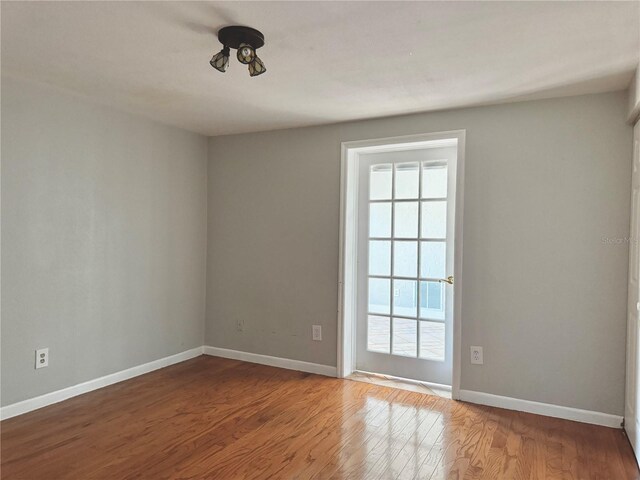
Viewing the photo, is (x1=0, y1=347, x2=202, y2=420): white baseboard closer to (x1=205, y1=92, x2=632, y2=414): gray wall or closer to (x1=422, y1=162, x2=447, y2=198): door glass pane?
(x1=205, y1=92, x2=632, y2=414): gray wall

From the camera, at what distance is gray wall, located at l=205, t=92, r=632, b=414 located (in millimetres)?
2854

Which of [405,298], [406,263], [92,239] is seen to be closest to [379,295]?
[405,298]

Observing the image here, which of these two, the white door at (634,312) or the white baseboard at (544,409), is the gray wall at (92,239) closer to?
the white baseboard at (544,409)

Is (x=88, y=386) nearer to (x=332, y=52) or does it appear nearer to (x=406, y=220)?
(x=406, y=220)

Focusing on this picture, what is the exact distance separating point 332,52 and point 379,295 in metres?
2.15

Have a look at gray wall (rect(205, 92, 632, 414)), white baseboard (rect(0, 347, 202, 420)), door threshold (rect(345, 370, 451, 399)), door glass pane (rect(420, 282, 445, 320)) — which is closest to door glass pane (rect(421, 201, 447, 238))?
gray wall (rect(205, 92, 632, 414))

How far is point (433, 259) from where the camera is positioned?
357 centimetres

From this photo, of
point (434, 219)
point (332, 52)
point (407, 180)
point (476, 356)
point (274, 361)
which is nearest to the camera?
point (332, 52)

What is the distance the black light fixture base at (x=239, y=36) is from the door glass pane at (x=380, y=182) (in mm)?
1866

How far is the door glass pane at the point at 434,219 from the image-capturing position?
11.6 ft

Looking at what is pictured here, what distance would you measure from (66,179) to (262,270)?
5.82ft

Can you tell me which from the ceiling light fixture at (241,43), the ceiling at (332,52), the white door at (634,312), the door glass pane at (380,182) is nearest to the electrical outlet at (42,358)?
the ceiling at (332,52)

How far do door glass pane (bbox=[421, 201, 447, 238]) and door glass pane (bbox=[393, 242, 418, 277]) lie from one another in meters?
0.15

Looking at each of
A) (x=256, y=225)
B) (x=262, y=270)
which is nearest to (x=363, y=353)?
(x=262, y=270)
